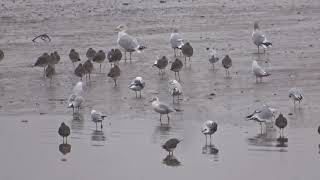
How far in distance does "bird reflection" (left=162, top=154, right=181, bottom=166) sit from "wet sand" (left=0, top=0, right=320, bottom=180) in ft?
0.15

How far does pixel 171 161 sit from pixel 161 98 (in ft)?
13.9

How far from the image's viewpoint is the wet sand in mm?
14586

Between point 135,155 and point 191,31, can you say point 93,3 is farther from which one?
point 135,155

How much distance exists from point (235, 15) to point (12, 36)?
278 inches

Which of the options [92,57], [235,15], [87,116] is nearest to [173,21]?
[235,15]

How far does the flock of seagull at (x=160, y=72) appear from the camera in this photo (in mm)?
16031

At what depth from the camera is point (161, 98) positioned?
19.0 m

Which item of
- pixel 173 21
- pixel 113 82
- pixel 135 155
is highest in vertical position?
pixel 173 21

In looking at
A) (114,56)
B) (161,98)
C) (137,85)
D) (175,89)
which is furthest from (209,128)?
(114,56)

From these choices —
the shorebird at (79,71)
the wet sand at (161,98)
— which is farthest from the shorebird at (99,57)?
the shorebird at (79,71)

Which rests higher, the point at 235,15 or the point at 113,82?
the point at 235,15

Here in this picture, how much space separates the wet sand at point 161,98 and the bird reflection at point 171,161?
0.15 feet

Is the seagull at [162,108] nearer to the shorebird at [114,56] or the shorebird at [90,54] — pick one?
the shorebird at [114,56]

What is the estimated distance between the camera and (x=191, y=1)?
3347cm
